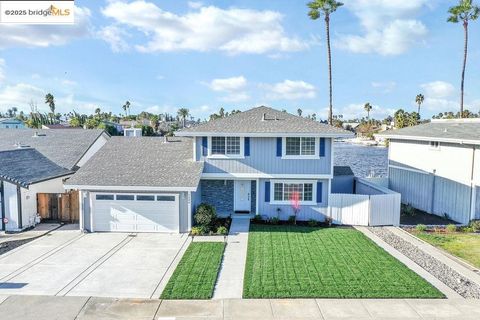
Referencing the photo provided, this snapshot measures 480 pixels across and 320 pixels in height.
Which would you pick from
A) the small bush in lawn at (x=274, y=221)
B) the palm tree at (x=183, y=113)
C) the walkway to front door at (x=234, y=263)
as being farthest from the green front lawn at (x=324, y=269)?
the palm tree at (x=183, y=113)

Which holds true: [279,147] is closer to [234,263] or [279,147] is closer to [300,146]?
[300,146]

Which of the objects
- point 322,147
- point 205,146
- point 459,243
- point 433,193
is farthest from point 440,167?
point 205,146

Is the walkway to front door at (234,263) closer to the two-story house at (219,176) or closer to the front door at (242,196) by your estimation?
the front door at (242,196)

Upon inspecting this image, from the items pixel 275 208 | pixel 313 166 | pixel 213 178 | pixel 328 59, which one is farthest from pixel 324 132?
pixel 328 59

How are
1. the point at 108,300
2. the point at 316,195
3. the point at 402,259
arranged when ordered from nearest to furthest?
the point at 108,300 → the point at 402,259 → the point at 316,195

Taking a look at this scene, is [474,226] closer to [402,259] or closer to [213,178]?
[402,259]

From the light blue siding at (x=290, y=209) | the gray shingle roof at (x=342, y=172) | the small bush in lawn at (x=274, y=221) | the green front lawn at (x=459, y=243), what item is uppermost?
the gray shingle roof at (x=342, y=172)

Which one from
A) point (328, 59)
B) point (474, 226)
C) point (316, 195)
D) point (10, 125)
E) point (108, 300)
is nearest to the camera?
point (108, 300)
